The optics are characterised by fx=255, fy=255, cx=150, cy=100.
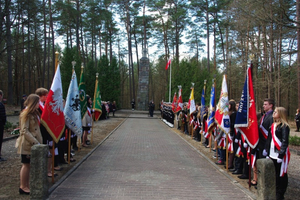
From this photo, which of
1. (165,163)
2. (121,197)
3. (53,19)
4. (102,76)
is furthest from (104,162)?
(102,76)

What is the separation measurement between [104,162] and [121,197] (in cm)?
287

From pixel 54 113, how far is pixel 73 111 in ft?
4.44

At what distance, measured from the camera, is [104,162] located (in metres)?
7.55

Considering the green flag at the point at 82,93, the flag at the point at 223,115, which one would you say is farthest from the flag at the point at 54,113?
the flag at the point at 223,115

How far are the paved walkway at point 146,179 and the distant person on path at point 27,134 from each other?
2.08 feet

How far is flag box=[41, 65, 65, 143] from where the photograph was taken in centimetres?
552

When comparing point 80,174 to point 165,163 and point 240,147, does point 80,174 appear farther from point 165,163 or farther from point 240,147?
point 240,147

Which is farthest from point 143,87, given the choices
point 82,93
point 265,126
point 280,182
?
point 280,182

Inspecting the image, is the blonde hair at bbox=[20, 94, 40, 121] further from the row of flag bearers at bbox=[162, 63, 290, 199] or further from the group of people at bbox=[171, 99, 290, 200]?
the group of people at bbox=[171, 99, 290, 200]

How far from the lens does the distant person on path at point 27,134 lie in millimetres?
4727

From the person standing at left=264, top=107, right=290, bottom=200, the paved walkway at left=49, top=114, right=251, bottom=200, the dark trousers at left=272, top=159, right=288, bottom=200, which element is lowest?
the paved walkway at left=49, top=114, right=251, bottom=200

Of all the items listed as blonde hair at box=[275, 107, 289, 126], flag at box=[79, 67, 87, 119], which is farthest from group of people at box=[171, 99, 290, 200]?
flag at box=[79, 67, 87, 119]

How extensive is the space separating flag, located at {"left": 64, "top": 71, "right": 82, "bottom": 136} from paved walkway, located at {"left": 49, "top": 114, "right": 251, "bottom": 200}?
1.12 meters

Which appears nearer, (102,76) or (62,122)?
(62,122)
